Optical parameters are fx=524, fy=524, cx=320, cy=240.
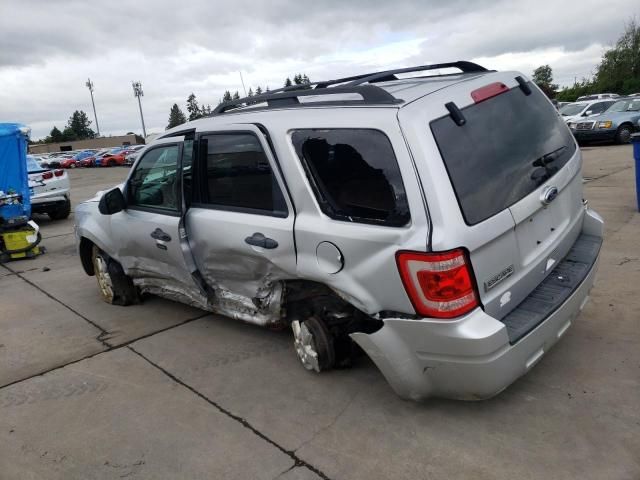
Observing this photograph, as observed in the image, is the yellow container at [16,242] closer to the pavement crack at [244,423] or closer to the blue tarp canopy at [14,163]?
the blue tarp canopy at [14,163]

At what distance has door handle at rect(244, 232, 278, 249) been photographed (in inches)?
128

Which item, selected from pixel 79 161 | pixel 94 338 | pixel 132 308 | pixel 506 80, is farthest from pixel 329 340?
pixel 79 161

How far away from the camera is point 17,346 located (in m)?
4.52

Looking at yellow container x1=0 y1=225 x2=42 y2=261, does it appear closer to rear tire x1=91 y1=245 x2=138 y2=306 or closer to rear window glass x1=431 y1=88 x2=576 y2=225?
rear tire x1=91 y1=245 x2=138 y2=306

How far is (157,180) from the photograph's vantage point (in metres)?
4.32

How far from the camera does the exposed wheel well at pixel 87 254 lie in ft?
18.0

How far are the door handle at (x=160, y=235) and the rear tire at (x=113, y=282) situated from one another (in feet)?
3.67

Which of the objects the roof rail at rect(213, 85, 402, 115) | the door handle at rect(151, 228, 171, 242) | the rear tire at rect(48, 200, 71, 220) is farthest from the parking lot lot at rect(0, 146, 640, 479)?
the rear tire at rect(48, 200, 71, 220)

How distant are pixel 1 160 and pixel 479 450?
8.23m

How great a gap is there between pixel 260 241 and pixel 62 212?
10359mm

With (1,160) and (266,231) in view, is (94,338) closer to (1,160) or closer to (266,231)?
(266,231)

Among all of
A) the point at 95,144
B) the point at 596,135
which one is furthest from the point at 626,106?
the point at 95,144

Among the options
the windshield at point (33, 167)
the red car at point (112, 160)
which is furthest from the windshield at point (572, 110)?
the red car at point (112, 160)

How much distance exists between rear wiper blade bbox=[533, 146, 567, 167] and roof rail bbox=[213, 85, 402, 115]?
2.92 feet
